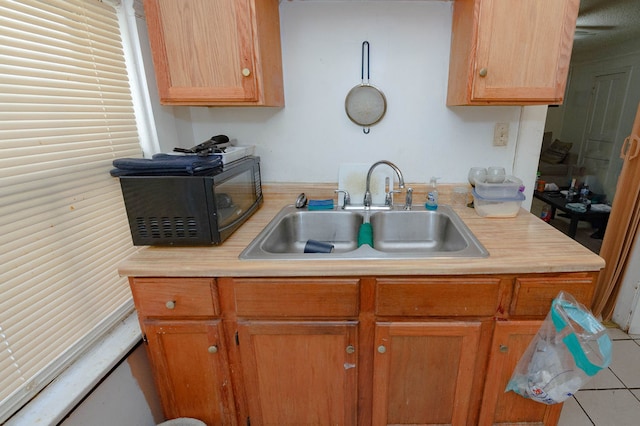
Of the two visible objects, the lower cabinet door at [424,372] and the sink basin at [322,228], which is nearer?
the lower cabinet door at [424,372]

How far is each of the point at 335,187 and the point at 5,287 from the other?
130 centimetres

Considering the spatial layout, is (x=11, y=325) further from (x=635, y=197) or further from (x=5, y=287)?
(x=635, y=197)

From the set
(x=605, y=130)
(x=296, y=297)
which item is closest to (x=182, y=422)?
(x=296, y=297)

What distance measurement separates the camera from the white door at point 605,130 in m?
3.54

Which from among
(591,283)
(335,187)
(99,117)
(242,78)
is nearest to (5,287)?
(99,117)

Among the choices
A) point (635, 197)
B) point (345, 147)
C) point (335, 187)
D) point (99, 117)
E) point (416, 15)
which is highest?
point (416, 15)

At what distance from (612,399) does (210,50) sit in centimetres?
243

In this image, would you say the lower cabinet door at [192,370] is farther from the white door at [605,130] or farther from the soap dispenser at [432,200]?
the white door at [605,130]

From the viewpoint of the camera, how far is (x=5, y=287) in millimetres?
840

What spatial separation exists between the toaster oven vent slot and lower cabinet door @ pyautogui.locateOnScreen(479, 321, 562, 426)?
1.13 m

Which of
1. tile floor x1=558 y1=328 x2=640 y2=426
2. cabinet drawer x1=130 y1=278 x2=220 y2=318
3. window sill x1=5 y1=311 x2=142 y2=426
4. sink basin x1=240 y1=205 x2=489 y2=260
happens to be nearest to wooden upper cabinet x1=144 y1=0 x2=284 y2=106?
sink basin x1=240 y1=205 x2=489 y2=260

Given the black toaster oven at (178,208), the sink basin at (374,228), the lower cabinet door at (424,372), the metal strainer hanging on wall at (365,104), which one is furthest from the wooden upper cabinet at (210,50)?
the lower cabinet door at (424,372)

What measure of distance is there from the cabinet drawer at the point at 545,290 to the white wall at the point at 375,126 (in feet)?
2.47

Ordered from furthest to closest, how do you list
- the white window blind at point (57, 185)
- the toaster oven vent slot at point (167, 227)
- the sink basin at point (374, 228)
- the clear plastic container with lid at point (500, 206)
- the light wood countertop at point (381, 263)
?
1. the sink basin at point (374, 228)
2. the clear plastic container with lid at point (500, 206)
3. the toaster oven vent slot at point (167, 227)
4. the light wood countertop at point (381, 263)
5. the white window blind at point (57, 185)
